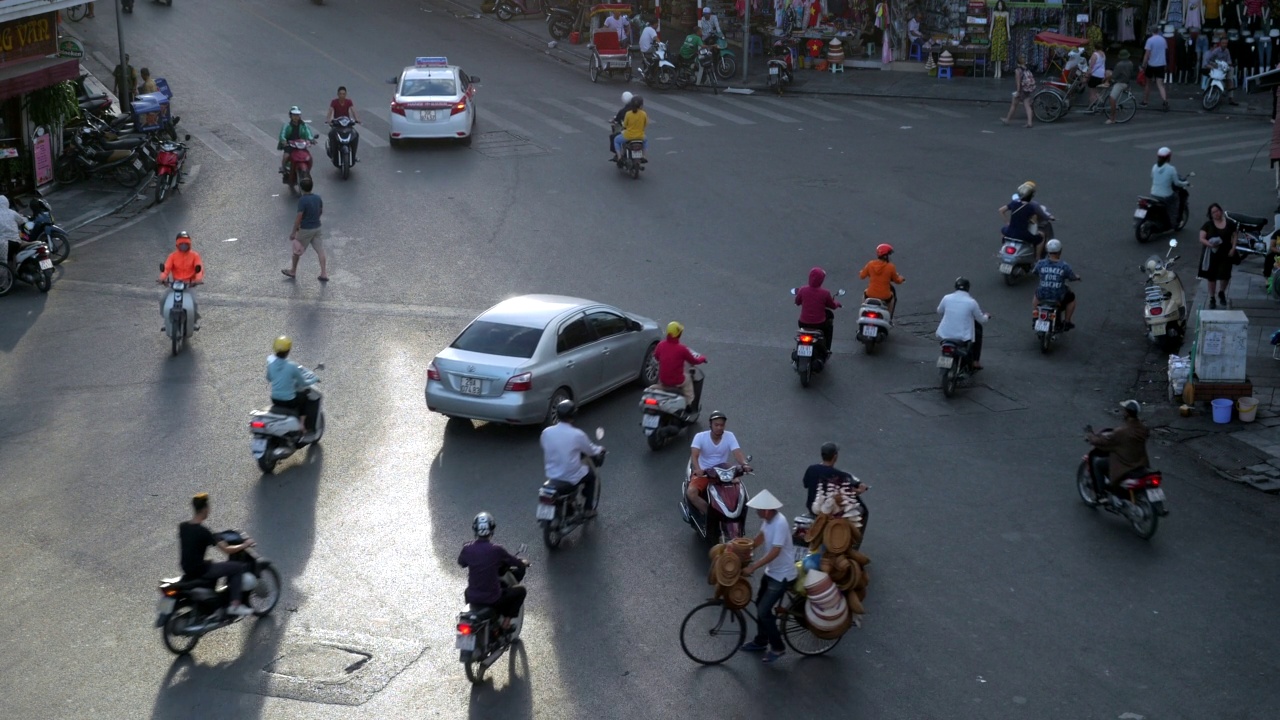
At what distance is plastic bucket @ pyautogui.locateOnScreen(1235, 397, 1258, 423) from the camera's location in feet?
49.8

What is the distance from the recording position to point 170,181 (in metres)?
24.9

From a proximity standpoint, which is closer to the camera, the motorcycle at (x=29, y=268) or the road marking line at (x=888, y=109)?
the motorcycle at (x=29, y=268)

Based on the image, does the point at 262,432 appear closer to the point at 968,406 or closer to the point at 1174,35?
the point at 968,406

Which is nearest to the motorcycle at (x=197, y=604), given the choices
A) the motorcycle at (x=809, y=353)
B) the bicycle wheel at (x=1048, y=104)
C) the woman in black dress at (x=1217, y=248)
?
the motorcycle at (x=809, y=353)

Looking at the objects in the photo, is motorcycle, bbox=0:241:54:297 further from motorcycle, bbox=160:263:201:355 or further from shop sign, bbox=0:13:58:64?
shop sign, bbox=0:13:58:64

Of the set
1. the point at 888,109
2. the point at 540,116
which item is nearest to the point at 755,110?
the point at 888,109

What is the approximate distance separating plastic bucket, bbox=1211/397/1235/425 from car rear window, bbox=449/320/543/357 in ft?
26.4

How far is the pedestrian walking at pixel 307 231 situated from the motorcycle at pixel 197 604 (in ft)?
33.3

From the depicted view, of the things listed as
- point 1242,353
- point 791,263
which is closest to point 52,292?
point 791,263

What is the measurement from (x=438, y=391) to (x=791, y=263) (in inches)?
336

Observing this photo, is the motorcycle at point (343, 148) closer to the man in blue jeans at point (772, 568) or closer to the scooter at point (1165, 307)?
the scooter at point (1165, 307)

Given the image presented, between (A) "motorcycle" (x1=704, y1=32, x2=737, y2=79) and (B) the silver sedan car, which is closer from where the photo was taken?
(B) the silver sedan car

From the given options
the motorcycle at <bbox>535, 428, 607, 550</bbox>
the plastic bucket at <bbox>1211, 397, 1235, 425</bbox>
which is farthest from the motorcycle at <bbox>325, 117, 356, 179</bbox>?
the plastic bucket at <bbox>1211, 397, 1235, 425</bbox>

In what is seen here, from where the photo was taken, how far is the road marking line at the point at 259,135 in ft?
93.7
